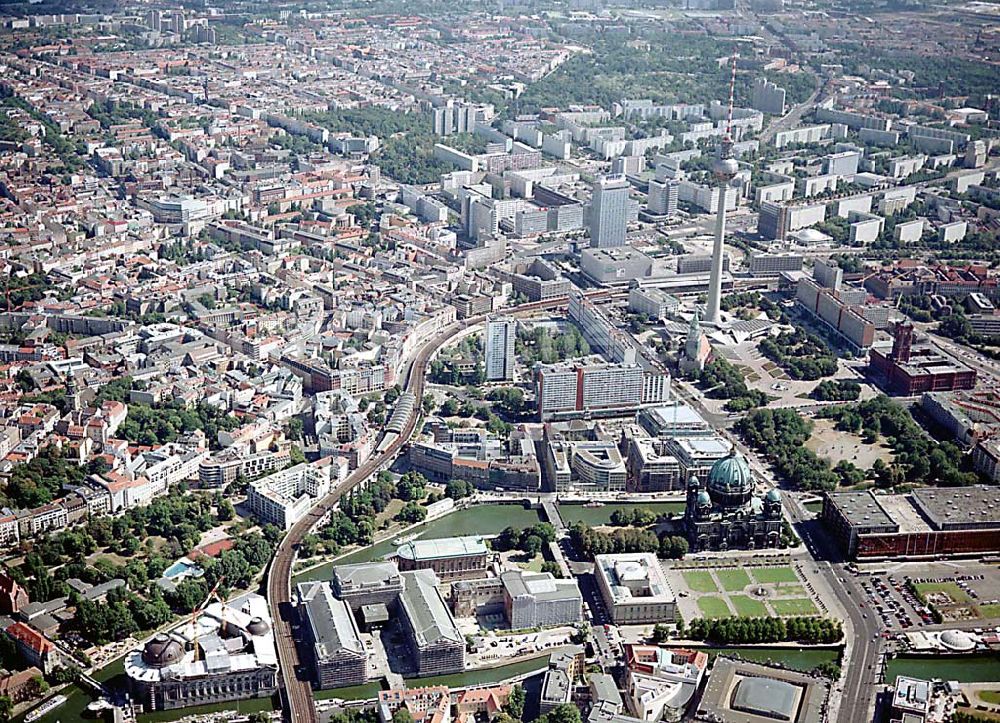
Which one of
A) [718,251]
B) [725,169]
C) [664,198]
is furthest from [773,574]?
[664,198]

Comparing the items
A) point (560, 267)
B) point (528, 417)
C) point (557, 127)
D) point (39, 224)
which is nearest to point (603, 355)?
point (528, 417)

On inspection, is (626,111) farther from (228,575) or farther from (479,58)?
(228,575)

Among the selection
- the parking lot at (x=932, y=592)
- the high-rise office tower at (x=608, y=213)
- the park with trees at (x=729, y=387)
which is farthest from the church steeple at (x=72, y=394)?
the high-rise office tower at (x=608, y=213)

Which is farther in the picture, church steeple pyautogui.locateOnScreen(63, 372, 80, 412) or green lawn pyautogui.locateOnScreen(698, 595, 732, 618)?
church steeple pyautogui.locateOnScreen(63, 372, 80, 412)

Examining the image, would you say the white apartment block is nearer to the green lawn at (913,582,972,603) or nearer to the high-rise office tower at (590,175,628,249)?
the green lawn at (913,582,972,603)

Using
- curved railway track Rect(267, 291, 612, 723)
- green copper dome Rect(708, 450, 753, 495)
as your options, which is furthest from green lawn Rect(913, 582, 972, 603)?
curved railway track Rect(267, 291, 612, 723)

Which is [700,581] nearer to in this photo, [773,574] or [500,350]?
[773,574]

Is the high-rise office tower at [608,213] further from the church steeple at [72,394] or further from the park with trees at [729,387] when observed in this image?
the church steeple at [72,394]
